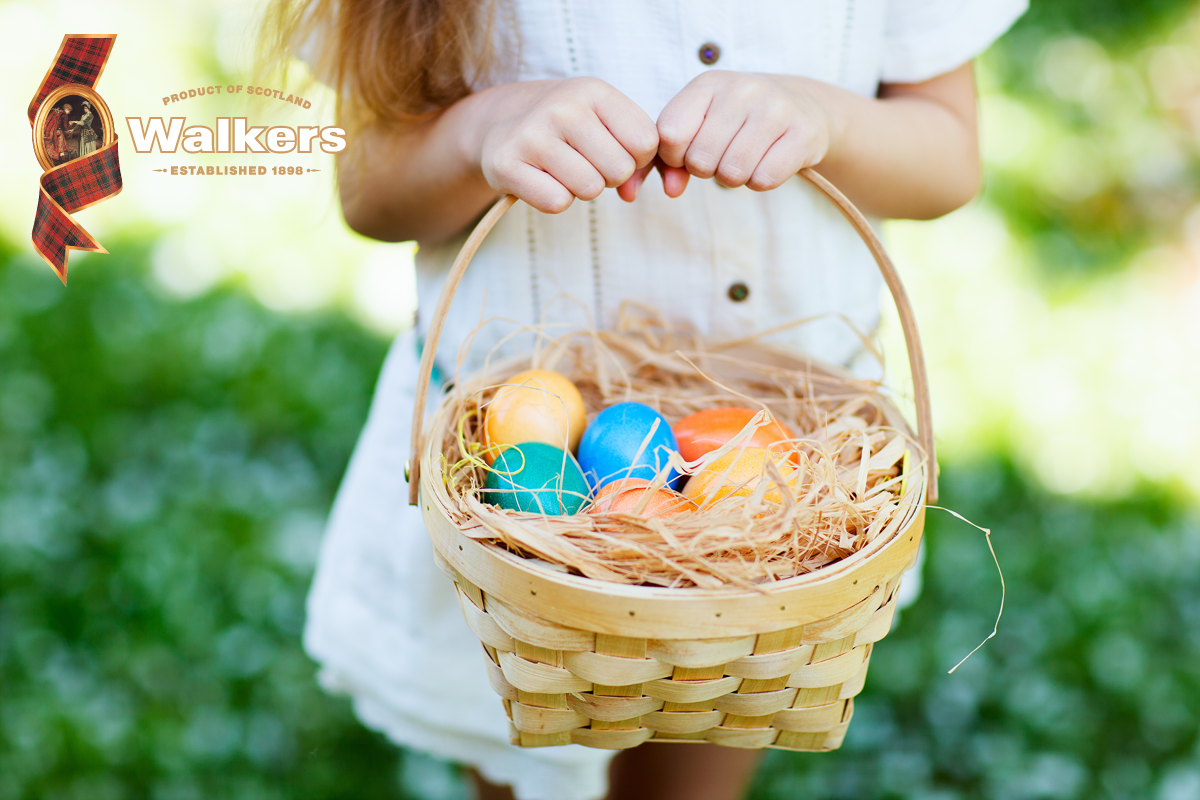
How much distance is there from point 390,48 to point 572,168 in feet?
1.00

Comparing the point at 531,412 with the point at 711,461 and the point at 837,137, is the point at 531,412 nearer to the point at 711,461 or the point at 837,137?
the point at 711,461

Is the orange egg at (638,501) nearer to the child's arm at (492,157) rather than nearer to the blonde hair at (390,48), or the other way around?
the child's arm at (492,157)

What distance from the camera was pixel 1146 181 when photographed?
9.21 ft

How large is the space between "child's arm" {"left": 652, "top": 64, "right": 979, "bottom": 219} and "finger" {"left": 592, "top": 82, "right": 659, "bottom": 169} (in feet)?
0.04

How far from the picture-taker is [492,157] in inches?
30.6

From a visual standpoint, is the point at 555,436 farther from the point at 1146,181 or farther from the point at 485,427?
the point at 1146,181

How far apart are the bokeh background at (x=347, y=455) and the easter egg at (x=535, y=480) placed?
49 centimetres

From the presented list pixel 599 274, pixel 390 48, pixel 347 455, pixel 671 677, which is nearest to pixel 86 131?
pixel 390 48

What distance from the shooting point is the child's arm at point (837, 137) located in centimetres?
76

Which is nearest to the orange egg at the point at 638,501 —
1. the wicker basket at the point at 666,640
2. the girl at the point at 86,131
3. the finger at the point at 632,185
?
the wicker basket at the point at 666,640

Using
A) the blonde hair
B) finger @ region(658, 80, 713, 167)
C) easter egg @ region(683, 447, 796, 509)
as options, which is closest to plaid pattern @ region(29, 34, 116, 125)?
the blonde hair

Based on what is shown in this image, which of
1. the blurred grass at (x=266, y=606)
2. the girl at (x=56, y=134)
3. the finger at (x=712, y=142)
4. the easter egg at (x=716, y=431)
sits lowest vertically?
the blurred grass at (x=266, y=606)

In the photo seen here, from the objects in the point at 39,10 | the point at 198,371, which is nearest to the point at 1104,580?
the point at 198,371

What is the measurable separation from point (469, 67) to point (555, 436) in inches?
15.8
